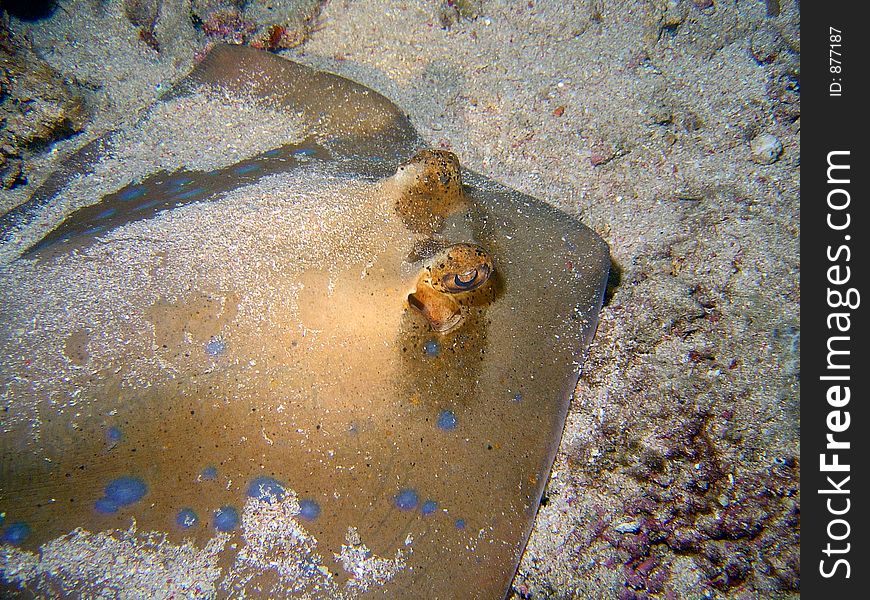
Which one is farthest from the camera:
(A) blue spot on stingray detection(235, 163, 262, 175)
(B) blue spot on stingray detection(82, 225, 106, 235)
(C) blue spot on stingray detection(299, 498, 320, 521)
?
(A) blue spot on stingray detection(235, 163, 262, 175)

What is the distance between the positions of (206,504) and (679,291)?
3469 millimetres

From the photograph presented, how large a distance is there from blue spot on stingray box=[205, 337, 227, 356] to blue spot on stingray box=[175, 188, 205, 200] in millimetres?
1167

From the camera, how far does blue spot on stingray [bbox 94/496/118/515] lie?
7.16 ft

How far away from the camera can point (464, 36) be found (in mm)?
5125

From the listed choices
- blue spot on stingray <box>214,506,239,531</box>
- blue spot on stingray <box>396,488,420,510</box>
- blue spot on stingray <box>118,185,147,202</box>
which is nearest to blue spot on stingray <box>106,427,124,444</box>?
blue spot on stingray <box>214,506,239,531</box>

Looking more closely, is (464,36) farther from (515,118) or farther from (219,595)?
(219,595)

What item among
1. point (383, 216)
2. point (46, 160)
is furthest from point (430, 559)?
point (46, 160)

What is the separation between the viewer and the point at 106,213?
10.3 ft

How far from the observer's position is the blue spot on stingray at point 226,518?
86.7 inches

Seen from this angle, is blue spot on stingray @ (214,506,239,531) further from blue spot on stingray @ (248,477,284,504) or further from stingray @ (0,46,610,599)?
blue spot on stingray @ (248,477,284,504)

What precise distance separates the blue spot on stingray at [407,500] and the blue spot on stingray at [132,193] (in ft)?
9.52

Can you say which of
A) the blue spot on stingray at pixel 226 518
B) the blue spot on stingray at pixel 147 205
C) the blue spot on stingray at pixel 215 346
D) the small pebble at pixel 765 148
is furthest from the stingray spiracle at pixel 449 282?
the small pebble at pixel 765 148

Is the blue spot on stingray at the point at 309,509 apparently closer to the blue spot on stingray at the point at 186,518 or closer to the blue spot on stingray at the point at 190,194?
the blue spot on stingray at the point at 186,518

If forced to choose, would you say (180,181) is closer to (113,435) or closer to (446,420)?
(113,435)
